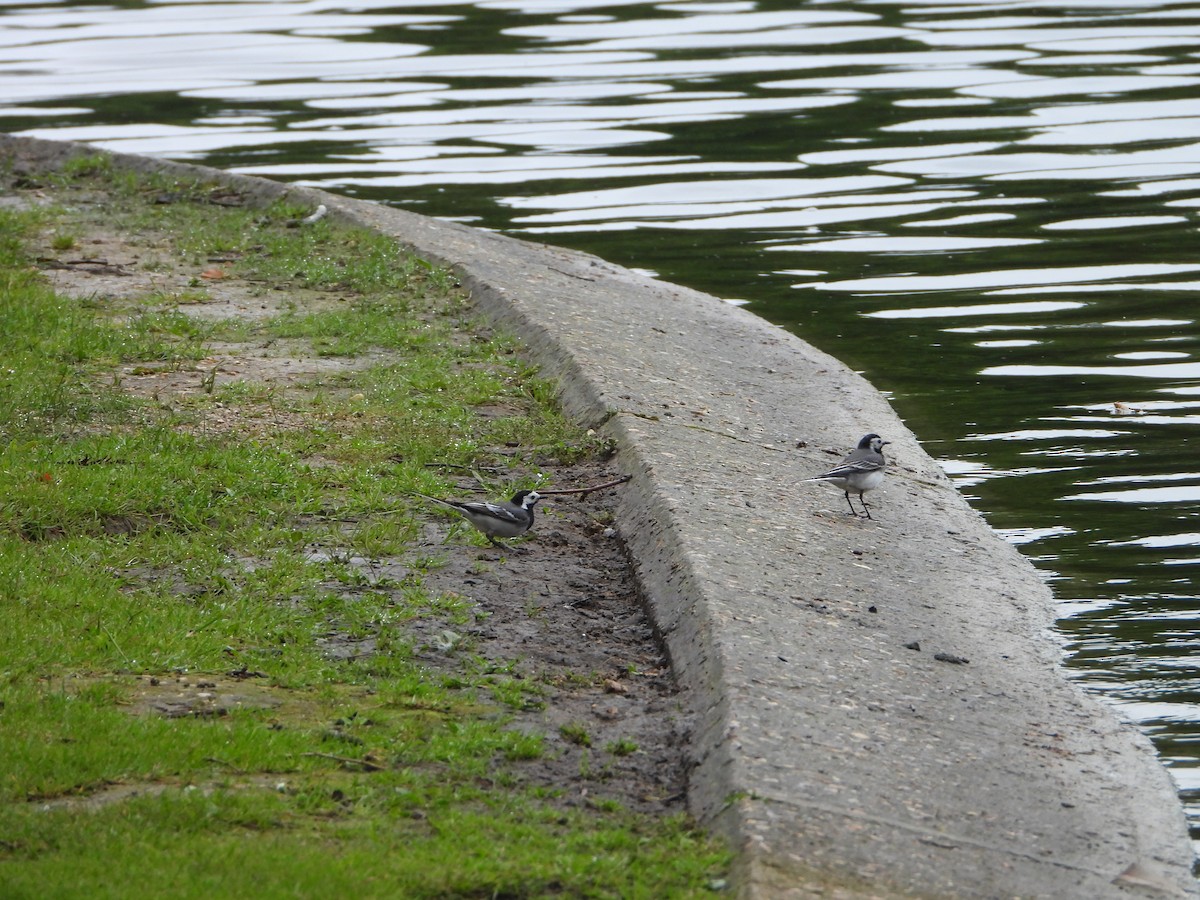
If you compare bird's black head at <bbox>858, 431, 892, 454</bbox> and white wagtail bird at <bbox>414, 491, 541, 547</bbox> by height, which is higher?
white wagtail bird at <bbox>414, 491, 541, 547</bbox>

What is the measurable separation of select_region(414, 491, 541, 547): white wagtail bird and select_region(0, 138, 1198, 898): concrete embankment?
51cm

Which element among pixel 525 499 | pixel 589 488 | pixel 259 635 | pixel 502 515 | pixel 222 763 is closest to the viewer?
pixel 222 763

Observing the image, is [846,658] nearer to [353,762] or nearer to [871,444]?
[353,762]

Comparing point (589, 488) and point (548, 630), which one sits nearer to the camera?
point (548, 630)

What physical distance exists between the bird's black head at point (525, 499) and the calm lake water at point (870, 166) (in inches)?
91.1

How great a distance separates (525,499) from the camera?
7.30m

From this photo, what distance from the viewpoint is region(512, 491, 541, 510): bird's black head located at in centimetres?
729

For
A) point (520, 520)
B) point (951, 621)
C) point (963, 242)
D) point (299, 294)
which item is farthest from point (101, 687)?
point (963, 242)

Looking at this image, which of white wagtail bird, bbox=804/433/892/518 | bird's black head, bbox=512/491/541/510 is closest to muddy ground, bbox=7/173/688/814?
bird's black head, bbox=512/491/541/510

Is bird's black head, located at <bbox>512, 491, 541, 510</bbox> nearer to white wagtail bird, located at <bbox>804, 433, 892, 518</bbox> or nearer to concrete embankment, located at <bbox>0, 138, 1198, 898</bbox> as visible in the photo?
concrete embankment, located at <bbox>0, 138, 1198, 898</bbox>

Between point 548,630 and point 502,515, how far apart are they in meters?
0.73

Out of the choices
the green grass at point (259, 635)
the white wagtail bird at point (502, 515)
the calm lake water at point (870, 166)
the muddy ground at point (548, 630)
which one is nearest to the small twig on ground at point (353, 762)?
the green grass at point (259, 635)

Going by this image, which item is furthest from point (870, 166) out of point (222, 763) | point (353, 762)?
point (222, 763)

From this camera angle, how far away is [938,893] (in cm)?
471
